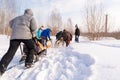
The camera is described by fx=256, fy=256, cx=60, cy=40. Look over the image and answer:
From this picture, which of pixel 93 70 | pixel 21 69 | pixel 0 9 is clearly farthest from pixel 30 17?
pixel 0 9

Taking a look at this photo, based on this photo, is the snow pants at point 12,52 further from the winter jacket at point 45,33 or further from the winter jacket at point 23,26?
the winter jacket at point 45,33

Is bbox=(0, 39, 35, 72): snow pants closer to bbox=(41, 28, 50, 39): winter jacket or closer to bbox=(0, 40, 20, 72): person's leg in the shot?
bbox=(0, 40, 20, 72): person's leg

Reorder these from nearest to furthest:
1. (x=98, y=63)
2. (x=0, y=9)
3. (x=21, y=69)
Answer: (x=98, y=63) → (x=21, y=69) → (x=0, y=9)

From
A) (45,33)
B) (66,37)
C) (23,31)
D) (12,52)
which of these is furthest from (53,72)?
(66,37)

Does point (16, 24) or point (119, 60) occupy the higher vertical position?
point (16, 24)

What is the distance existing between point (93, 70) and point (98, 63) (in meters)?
0.71

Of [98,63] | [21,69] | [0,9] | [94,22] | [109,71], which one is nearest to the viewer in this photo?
[109,71]

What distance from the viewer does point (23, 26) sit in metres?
7.57

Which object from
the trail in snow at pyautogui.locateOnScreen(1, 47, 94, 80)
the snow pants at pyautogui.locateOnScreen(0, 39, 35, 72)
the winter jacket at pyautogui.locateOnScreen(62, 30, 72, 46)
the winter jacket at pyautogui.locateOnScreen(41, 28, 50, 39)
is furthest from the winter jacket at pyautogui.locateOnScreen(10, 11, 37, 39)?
the winter jacket at pyautogui.locateOnScreen(62, 30, 72, 46)

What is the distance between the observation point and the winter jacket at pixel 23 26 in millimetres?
7465

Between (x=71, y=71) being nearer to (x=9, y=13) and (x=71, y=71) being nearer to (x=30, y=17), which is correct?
(x=30, y=17)

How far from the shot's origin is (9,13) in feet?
139

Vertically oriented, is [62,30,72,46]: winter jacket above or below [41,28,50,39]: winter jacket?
below

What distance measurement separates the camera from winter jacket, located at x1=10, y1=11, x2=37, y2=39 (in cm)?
746
